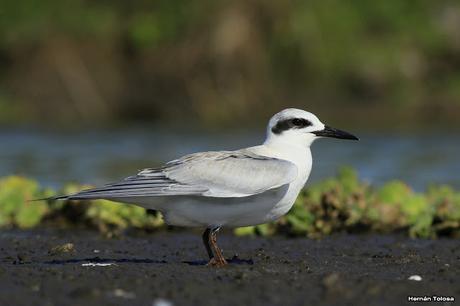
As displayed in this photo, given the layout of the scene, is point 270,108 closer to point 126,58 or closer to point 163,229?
point 126,58

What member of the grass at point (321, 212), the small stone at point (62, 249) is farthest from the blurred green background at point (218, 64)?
the small stone at point (62, 249)

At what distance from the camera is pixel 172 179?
7.61m

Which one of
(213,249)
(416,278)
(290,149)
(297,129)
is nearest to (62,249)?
(213,249)

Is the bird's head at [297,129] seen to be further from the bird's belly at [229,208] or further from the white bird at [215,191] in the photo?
the bird's belly at [229,208]

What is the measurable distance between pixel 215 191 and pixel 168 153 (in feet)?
37.0

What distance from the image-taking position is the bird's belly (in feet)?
24.8

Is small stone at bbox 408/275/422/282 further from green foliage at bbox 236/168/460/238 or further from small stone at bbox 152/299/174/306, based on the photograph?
green foliage at bbox 236/168/460/238

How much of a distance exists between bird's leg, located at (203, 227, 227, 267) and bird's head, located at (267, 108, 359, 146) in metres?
0.96

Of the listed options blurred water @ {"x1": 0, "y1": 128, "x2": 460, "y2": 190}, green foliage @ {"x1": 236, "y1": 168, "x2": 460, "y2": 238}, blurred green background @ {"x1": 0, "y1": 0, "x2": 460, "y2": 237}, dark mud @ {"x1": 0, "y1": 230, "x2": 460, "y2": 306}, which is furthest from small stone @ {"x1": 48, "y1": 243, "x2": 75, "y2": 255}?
blurred green background @ {"x1": 0, "y1": 0, "x2": 460, "y2": 237}

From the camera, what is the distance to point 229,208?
298 inches

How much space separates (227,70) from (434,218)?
13.0m

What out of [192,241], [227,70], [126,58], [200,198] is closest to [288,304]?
[200,198]

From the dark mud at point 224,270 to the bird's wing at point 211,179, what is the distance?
56 centimetres

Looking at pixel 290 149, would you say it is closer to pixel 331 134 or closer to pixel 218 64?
pixel 331 134
